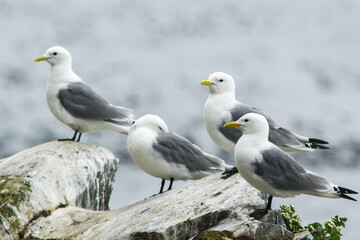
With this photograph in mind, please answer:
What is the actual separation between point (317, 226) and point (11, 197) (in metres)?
4.58

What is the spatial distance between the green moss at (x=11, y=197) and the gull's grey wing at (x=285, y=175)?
155 inches

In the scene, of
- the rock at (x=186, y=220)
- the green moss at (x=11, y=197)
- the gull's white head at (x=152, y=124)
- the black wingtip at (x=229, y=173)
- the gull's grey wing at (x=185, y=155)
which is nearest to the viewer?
the rock at (x=186, y=220)

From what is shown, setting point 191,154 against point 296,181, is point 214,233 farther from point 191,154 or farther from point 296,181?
point 191,154

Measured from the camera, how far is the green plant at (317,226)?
7.84 metres

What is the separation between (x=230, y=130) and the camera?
10.0 m

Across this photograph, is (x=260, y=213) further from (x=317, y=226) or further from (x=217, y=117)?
(x=217, y=117)

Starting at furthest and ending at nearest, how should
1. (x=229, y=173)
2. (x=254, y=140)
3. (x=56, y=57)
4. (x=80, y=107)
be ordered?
1. (x=56, y=57)
2. (x=80, y=107)
3. (x=229, y=173)
4. (x=254, y=140)

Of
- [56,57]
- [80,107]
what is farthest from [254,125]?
[56,57]

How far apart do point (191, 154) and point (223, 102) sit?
1.01 metres

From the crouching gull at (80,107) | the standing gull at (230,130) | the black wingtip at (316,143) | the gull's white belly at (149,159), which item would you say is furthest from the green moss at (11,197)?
the black wingtip at (316,143)

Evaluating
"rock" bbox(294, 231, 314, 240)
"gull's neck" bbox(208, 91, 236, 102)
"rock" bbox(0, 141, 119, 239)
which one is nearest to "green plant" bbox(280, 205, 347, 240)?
"rock" bbox(294, 231, 314, 240)

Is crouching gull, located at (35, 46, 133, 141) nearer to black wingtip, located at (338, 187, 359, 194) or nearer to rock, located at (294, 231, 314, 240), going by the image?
rock, located at (294, 231, 314, 240)

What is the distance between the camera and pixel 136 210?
9227 millimetres

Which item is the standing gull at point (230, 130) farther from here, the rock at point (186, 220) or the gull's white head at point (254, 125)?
the gull's white head at point (254, 125)
